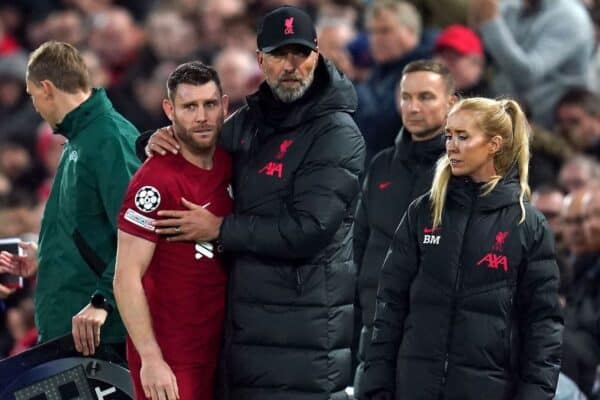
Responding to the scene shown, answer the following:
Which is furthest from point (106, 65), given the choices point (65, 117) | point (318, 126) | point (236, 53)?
point (318, 126)

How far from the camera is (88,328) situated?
6.19 metres

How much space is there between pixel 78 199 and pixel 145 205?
70 cm

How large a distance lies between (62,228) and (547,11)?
16.0ft

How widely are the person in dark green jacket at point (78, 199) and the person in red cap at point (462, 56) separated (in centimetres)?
329

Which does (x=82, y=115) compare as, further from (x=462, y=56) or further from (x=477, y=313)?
(x=462, y=56)

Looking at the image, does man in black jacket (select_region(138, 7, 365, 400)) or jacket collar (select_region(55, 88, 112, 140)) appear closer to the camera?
man in black jacket (select_region(138, 7, 365, 400))

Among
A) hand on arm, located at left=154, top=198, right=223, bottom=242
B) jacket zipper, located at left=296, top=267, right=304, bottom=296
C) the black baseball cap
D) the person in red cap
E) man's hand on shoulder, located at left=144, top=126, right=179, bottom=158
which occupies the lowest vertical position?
jacket zipper, located at left=296, top=267, right=304, bottom=296

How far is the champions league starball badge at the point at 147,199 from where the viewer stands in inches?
227

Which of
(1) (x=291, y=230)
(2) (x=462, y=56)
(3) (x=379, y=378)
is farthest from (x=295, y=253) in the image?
(2) (x=462, y=56)

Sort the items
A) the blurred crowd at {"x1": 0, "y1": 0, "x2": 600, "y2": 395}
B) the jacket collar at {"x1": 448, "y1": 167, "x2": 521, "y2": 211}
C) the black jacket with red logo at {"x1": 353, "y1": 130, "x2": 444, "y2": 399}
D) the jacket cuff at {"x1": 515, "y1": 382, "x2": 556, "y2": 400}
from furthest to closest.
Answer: the blurred crowd at {"x1": 0, "y1": 0, "x2": 600, "y2": 395} → the black jacket with red logo at {"x1": 353, "y1": 130, "x2": 444, "y2": 399} → the jacket collar at {"x1": 448, "y1": 167, "x2": 521, "y2": 211} → the jacket cuff at {"x1": 515, "y1": 382, "x2": 556, "y2": 400}

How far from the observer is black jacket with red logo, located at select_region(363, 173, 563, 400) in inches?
218

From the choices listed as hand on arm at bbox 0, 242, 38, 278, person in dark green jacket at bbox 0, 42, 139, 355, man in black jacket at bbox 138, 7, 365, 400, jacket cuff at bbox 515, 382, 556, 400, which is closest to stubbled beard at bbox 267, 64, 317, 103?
man in black jacket at bbox 138, 7, 365, 400

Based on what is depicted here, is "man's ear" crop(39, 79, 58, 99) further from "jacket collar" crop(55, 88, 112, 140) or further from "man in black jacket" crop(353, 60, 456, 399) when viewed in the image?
"man in black jacket" crop(353, 60, 456, 399)

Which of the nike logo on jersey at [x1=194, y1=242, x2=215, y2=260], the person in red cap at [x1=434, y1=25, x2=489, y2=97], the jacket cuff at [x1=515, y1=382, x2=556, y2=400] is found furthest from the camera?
the person in red cap at [x1=434, y1=25, x2=489, y2=97]
